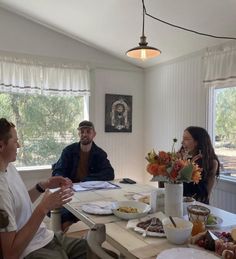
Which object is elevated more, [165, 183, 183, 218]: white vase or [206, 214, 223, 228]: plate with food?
[165, 183, 183, 218]: white vase

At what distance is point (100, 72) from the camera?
13.6 ft

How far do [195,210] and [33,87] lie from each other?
2.88 m

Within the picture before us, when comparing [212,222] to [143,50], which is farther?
[143,50]

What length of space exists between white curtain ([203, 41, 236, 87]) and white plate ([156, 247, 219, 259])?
85.5 inches

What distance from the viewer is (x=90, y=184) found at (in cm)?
243

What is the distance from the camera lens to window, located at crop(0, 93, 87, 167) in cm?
377

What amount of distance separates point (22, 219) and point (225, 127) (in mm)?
2497

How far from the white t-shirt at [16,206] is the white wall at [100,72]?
2600mm

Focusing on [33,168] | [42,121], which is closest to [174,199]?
[33,168]

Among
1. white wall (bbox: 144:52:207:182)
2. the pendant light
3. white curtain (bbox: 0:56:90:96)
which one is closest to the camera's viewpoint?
the pendant light

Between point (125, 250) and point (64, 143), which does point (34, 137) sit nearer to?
point (64, 143)

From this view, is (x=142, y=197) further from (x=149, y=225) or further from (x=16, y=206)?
(x=16, y=206)

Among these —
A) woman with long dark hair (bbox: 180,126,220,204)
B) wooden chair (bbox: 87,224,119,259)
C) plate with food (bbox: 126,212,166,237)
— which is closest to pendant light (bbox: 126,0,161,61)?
woman with long dark hair (bbox: 180,126,220,204)

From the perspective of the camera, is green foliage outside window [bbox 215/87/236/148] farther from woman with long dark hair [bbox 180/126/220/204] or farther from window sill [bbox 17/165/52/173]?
window sill [bbox 17/165/52/173]
